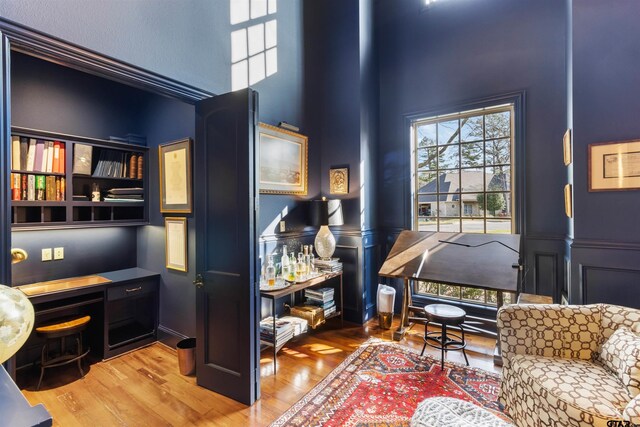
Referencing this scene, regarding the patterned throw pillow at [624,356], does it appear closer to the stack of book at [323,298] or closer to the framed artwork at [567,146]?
the framed artwork at [567,146]

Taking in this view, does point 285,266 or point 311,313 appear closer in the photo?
point 285,266

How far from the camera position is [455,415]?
1381 millimetres

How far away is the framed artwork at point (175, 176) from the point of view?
2959mm

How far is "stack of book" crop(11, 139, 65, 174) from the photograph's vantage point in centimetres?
269

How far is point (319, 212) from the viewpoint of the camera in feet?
11.9

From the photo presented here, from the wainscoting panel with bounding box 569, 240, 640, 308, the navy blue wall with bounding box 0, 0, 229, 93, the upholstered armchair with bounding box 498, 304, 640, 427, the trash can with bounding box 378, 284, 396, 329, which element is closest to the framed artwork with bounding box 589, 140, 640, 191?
the wainscoting panel with bounding box 569, 240, 640, 308

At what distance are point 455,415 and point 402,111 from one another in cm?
368

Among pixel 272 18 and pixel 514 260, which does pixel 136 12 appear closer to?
pixel 272 18

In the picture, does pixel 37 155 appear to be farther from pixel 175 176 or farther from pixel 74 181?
pixel 175 176

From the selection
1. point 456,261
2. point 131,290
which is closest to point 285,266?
point 131,290

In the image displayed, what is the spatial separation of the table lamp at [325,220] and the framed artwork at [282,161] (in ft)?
1.16

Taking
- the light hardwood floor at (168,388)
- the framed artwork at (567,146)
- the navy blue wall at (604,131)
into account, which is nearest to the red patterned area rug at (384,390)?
the light hardwood floor at (168,388)

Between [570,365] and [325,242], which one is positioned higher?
[325,242]

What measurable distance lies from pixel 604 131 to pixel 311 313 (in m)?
3.24
